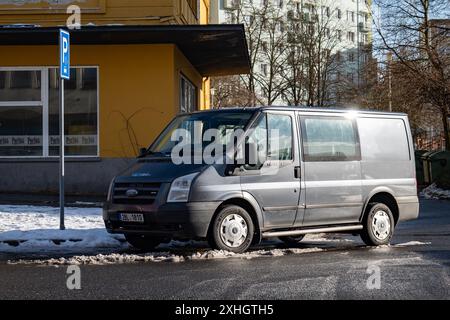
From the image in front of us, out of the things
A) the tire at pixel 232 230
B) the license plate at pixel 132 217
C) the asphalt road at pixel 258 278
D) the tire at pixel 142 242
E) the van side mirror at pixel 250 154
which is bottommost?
the asphalt road at pixel 258 278

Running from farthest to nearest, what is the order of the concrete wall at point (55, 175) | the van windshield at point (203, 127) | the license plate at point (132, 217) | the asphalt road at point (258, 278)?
the concrete wall at point (55, 175) < the van windshield at point (203, 127) < the license plate at point (132, 217) < the asphalt road at point (258, 278)

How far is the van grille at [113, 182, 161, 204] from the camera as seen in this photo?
842cm

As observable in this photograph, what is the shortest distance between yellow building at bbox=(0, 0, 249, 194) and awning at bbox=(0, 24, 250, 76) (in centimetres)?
14

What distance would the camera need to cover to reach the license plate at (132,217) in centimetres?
848

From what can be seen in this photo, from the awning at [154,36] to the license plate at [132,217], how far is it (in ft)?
23.0

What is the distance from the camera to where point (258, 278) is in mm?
7004

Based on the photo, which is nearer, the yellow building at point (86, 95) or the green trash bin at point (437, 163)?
the yellow building at point (86, 95)

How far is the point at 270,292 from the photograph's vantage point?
630cm

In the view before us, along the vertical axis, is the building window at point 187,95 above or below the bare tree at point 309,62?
below

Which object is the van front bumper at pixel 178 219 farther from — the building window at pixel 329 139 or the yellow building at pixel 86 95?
the yellow building at pixel 86 95

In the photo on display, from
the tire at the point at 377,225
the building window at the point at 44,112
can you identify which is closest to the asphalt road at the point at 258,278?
the tire at the point at 377,225

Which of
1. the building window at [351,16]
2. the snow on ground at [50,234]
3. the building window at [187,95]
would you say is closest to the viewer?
the snow on ground at [50,234]

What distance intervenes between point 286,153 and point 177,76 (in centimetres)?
867

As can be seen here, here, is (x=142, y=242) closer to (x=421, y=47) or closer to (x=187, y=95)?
(x=187, y=95)
